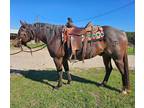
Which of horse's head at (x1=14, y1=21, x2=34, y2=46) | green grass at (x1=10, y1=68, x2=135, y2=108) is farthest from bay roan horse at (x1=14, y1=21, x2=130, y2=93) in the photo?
green grass at (x1=10, y1=68, x2=135, y2=108)

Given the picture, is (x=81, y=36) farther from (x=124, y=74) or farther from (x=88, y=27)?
(x=124, y=74)

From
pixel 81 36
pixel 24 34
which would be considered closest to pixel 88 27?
pixel 81 36

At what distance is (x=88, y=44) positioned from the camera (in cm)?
472

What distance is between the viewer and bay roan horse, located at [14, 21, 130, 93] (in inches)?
180

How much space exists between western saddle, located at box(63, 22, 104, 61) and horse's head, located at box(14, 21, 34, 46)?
2.05 feet

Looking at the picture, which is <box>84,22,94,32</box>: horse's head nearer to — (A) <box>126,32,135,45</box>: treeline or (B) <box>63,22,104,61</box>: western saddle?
(B) <box>63,22,104,61</box>: western saddle

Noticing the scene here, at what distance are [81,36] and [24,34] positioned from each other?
1.03 metres

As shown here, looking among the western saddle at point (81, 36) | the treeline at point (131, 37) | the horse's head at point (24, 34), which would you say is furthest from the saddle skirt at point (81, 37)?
the horse's head at point (24, 34)

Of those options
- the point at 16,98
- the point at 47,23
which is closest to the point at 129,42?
the point at 47,23

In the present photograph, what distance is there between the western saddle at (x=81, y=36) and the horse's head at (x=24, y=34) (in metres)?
0.63

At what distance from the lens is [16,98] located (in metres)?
4.39

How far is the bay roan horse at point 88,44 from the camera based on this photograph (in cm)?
457
